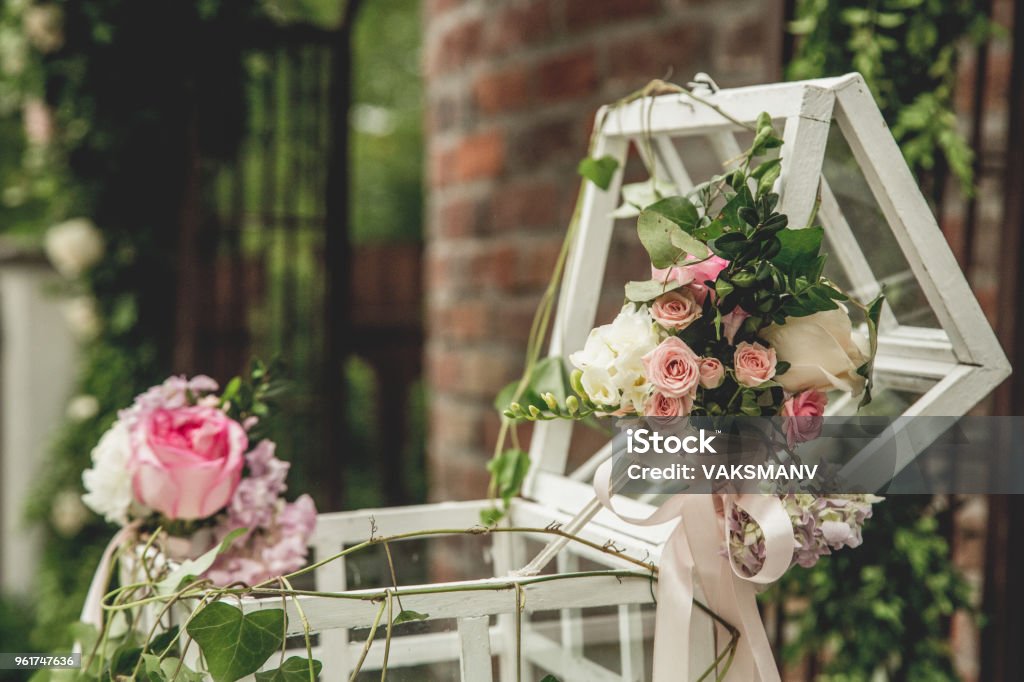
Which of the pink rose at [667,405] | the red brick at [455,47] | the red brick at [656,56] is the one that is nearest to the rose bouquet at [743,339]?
the pink rose at [667,405]

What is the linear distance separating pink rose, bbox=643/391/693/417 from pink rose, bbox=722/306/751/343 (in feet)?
0.16

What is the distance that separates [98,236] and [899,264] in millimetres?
1984

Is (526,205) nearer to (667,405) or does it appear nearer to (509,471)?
(509,471)

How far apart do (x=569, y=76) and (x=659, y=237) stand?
945mm

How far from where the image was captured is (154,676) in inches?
25.0

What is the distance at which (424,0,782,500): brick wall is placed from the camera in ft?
4.48

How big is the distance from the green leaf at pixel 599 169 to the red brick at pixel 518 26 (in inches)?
30.2

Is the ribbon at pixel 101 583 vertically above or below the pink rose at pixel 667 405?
below

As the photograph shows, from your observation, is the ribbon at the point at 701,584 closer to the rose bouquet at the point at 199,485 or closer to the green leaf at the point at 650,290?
the green leaf at the point at 650,290

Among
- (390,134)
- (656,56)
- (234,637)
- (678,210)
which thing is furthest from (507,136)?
(390,134)

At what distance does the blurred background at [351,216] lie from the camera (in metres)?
1.11

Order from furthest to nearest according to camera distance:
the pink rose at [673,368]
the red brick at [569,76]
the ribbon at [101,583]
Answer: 1. the red brick at [569,76]
2. the ribbon at [101,583]
3. the pink rose at [673,368]

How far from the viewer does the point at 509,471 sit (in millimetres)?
908

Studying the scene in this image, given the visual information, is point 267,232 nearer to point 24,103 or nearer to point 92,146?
point 92,146
